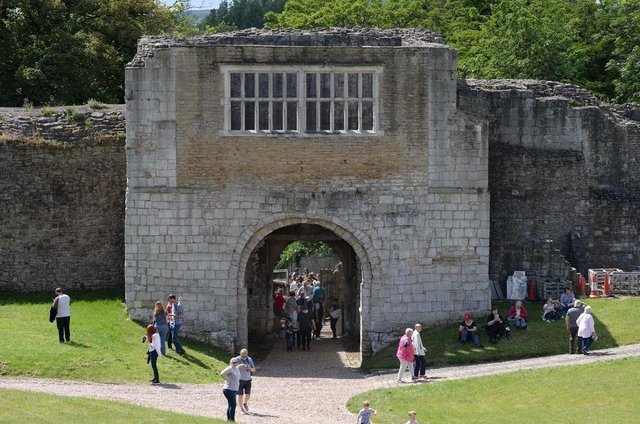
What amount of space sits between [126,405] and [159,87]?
12.2 m

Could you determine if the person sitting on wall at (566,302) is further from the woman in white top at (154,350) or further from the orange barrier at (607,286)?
the woman in white top at (154,350)

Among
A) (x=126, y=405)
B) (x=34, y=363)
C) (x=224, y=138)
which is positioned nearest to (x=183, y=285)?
(x=224, y=138)

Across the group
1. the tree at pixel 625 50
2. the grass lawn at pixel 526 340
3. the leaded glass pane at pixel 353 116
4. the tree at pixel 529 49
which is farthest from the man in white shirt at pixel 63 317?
the tree at pixel 625 50

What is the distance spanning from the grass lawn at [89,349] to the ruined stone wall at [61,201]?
128cm

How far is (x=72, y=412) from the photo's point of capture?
2953 centimetres

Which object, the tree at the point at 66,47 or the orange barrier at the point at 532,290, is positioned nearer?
the orange barrier at the point at 532,290

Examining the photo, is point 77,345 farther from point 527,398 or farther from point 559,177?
point 559,177

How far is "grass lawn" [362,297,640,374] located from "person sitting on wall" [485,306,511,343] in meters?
0.18

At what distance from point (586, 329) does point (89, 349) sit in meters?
12.9

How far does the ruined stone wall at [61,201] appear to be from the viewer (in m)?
43.8

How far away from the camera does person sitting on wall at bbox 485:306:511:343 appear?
3925cm

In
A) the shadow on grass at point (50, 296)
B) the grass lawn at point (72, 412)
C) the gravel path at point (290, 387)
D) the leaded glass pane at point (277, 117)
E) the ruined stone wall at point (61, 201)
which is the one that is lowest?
the gravel path at point (290, 387)

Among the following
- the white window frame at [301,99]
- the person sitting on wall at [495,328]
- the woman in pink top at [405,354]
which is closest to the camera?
the woman in pink top at [405,354]

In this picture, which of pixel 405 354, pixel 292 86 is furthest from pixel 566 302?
pixel 292 86
